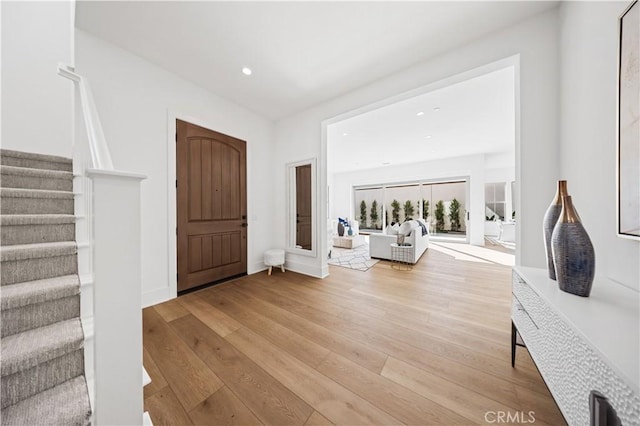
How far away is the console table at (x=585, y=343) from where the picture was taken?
0.55 meters

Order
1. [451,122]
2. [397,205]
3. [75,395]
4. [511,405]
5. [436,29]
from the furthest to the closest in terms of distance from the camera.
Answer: [397,205], [451,122], [436,29], [511,405], [75,395]

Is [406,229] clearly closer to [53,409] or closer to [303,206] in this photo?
[303,206]

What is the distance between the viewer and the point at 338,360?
153cm

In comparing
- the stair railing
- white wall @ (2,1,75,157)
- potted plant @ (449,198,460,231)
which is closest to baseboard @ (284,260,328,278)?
the stair railing

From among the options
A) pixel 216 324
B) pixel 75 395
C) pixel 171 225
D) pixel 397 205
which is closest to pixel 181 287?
pixel 171 225

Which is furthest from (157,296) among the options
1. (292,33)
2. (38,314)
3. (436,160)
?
(436,160)

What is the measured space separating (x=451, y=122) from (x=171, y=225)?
16.8 ft

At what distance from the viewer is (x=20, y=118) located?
2.07 metres

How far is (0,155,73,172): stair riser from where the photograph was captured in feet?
5.33

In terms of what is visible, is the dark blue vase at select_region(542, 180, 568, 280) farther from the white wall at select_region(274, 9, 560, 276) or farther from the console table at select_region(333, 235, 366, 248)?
the console table at select_region(333, 235, 366, 248)

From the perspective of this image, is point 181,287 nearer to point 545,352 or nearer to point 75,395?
point 75,395

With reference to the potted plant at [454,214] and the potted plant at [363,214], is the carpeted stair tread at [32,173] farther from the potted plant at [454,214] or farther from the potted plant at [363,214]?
the potted plant at [454,214]

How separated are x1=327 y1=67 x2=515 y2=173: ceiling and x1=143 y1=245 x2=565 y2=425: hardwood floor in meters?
2.86

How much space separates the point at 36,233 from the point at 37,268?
1.07 ft
